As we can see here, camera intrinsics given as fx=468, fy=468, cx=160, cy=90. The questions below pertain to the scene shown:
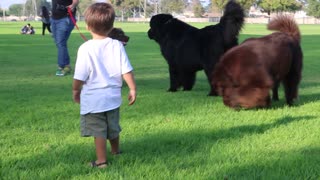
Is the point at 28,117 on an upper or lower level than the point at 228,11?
lower

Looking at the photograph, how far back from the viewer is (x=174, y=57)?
8797mm

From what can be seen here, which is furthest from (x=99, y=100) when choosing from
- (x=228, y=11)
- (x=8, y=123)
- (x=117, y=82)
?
(x=228, y=11)

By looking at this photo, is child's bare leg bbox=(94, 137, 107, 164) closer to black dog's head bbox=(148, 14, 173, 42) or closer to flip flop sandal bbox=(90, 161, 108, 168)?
flip flop sandal bbox=(90, 161, 108, 168)

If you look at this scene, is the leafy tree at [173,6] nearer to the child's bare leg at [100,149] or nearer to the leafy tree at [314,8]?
the leafy tree at [314,8]

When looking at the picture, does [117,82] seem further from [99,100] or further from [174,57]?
[174,57]

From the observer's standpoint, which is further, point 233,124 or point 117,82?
point 233,124

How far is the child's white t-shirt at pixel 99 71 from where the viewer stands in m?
3.81

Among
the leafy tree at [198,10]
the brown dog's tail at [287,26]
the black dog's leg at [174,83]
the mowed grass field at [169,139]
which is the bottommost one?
the leafy tree at [198,10]

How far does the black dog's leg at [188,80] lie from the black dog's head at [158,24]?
1079 millimetres

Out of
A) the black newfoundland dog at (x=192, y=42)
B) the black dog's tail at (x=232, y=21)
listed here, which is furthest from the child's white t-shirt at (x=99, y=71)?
the black dog's tail at (x=232, y=21)

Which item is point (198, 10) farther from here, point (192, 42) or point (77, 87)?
point (77, 87)

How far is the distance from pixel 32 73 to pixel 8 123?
19.6 feet

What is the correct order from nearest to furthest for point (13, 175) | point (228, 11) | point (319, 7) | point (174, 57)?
point (13, 175) < point (228, 11) < point (174, 57) < point (319, 7)

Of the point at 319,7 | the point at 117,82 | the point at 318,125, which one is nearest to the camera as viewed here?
the point at 117,82
